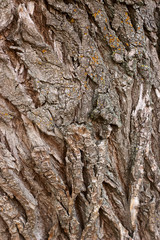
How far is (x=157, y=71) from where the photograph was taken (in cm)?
174

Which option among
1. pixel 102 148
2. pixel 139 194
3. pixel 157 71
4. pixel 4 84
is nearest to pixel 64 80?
pixel 4 84

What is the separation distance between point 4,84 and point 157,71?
124cm

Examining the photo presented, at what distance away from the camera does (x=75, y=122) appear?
1408mm

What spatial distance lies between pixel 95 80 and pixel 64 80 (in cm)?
22

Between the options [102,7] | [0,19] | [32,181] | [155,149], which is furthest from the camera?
[155,149]

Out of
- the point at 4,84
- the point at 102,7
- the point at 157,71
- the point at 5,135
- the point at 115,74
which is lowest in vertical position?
the point at 5,135

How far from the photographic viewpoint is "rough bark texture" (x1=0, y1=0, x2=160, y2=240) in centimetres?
131

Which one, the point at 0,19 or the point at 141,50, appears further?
the point at 141,50

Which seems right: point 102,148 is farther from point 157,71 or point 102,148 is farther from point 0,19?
point 0,19

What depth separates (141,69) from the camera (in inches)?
61.6

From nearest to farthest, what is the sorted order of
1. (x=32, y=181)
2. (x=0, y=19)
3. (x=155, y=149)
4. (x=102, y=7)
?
1. (x=0, y=19)
2. (x=32, y=181)
3. (x=102, y=7)
4. (x=155, y=149)

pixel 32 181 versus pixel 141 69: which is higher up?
pixel 141 69

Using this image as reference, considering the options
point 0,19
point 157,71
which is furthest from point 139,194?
point 0,19

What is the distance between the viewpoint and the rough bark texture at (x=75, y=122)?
4.29 ft
